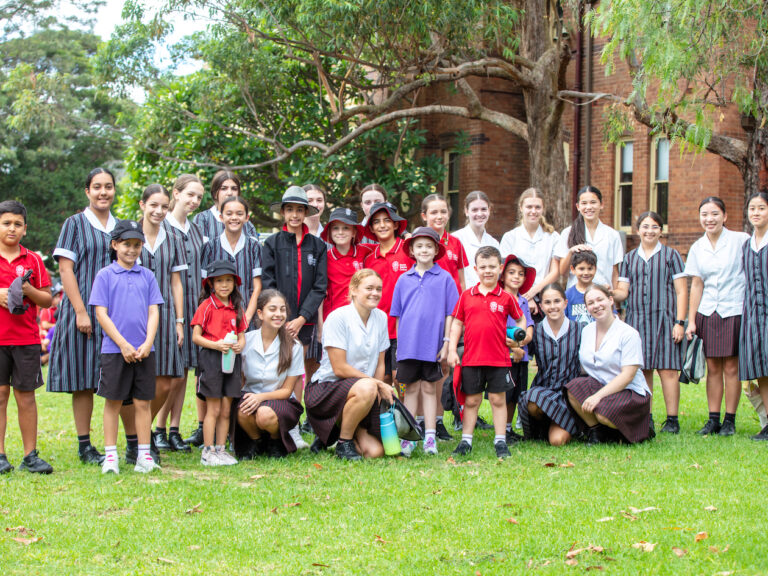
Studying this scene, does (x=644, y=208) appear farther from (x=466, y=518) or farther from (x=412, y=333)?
(x=466, y=518)

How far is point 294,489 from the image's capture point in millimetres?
5871

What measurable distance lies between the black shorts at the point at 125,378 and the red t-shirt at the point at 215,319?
0.46 metres

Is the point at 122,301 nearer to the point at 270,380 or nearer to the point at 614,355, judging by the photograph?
the point at 270,380

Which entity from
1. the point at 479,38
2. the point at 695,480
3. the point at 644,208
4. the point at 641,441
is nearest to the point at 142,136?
the point at 479,38

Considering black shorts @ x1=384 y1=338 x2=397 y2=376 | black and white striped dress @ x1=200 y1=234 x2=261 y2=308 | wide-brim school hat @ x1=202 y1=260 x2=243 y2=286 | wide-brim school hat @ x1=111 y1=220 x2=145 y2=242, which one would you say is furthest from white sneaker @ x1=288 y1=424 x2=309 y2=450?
wide-brim school hat @ x1=111 y1=220 x2=145 y2=242

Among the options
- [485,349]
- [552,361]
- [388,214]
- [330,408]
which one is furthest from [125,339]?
[552,361]

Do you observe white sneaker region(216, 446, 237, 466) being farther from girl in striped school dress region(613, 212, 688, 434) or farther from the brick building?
the brick building

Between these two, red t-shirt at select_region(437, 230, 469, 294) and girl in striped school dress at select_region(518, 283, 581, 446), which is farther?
red t-shirt at select_region(437, 230, 469, 294)

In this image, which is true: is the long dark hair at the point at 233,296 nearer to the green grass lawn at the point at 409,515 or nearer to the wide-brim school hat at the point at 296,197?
the wide-brim school hat at the point at 296,197

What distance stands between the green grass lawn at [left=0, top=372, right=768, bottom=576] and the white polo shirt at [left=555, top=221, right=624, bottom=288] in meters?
1.71

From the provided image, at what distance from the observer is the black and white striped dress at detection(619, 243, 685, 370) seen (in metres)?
7.98

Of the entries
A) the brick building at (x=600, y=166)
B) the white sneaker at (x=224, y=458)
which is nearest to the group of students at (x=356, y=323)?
the white sneaker at (x=224, y=458)

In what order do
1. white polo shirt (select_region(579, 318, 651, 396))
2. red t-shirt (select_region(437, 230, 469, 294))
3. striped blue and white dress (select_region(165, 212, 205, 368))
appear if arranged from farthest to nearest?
red t-shirt (select_region(437, 230, 469, 294)), striped blue and white dress (select_region(165, 212, 205, 368)), white polo shirt (select_region(579, 318, 651, 396))

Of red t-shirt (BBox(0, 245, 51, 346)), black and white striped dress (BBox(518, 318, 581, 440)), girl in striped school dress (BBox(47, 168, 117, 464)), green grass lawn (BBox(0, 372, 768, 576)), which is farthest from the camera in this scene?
black and white striped dress (BBox(518, 318, 581, 440))
